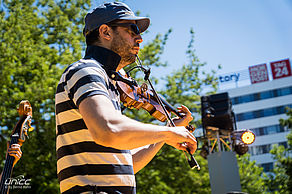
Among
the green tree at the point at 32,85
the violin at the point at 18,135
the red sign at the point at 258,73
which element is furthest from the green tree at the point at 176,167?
the red sign at the point at 258,73

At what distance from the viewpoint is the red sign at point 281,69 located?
5348 cm

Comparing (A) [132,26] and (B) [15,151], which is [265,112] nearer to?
(B) [15,151]

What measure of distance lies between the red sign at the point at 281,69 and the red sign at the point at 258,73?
118 centimetres

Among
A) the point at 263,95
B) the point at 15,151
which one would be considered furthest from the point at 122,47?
the point at 263,95

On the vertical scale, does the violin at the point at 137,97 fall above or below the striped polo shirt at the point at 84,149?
above

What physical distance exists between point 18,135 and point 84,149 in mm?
2282

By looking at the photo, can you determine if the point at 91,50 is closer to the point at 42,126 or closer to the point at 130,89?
the point at 130,89

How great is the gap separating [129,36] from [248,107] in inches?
2302

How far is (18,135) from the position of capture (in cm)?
360

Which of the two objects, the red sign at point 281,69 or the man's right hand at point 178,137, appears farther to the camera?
the red sign at point 281,69

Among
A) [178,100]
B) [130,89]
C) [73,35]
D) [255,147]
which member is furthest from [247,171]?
[255,147]

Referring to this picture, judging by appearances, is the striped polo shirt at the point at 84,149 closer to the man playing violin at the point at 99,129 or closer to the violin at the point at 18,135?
the man playing violin at the point at 99,129

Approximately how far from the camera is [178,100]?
13.2 metres

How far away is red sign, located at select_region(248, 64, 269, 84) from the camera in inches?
2137
